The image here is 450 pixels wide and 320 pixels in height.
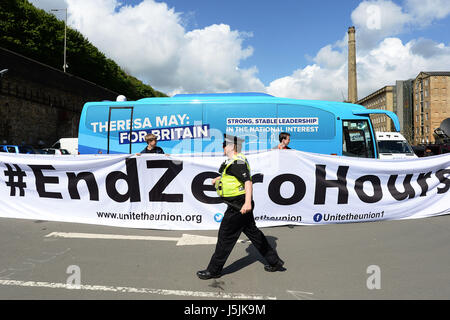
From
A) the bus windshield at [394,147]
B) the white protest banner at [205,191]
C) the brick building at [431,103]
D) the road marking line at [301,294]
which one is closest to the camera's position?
the road marking line at [301,294]

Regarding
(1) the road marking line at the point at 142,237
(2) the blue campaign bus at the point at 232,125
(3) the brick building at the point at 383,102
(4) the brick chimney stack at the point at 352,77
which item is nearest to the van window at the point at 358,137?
(2) the blue campaign bus at the point at 232,125

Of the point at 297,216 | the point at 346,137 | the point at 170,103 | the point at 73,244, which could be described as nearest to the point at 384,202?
the point at 297,216

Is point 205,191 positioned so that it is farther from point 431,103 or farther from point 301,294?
point 431,103

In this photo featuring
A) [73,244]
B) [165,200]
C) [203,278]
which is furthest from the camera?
[165,200]

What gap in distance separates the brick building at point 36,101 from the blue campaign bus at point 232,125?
23.4 m

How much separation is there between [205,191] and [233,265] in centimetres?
214

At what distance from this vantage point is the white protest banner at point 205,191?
6090 millimetres

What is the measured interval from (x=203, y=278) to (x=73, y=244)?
7.97 feet

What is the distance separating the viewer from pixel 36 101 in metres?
32.6

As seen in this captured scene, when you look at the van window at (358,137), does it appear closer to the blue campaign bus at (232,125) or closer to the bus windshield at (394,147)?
the blue campaign bus at (232,125)

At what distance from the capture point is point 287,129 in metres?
9.52

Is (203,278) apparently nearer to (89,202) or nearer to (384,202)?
(89,202)

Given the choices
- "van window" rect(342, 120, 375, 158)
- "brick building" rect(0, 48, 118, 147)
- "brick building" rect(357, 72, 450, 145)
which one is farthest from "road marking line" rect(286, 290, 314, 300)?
"brick building" rect(357, 72, 450, 145)
